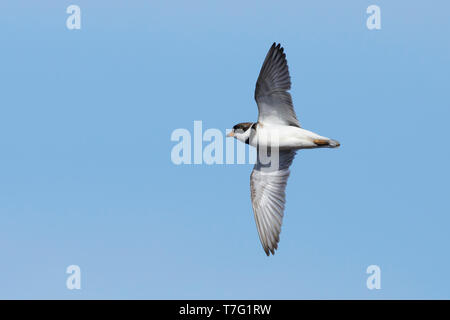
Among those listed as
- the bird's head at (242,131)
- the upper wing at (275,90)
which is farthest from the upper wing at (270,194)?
the upper wing at (275,90)

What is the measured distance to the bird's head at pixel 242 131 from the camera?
676 inches

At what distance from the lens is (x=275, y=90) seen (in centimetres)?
1656

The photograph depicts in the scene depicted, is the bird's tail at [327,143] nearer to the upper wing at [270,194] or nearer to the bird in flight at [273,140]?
the bird in flight at [273,140]

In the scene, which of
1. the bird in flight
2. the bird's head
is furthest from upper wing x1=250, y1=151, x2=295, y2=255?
the bird's head

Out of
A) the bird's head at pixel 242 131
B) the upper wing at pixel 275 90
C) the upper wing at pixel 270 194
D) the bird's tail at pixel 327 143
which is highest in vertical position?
the upper wing at pixel 275 90

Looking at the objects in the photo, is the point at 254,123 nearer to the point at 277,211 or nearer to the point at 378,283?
the point at 277,211

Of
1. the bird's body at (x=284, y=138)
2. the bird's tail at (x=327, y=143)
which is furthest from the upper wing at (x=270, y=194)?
the bird's tail at (x=327, y=143)

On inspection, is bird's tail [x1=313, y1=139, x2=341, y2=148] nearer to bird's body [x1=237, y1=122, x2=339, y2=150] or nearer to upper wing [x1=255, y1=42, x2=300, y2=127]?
bird's body [x1=237, y1=122, x2=339, y2=150]

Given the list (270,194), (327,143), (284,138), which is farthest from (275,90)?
(270,194)

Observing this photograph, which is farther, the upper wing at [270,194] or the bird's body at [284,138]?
the upper wing at [270,194]

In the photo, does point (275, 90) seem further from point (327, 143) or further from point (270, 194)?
point (270, 194)

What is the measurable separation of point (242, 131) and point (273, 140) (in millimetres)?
806

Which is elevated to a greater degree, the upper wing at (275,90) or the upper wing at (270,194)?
the upper wing at (275,90)

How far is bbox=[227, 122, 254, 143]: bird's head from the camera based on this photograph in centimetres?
1717
